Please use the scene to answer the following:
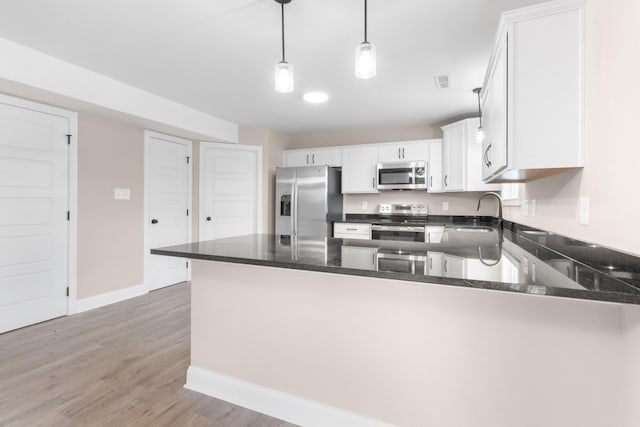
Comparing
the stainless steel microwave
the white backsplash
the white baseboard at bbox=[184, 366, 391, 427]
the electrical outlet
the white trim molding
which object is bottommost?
the white baseboard at bbox=[184, 366, 391, 427]

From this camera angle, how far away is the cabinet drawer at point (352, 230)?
449 centimetres

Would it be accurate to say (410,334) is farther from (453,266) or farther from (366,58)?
(366,58)

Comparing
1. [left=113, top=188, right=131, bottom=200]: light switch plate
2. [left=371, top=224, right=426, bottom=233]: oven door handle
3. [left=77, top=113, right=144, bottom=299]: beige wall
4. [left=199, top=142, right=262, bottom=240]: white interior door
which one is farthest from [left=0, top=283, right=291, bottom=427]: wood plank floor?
[left=371, top=224, right=426, bottom=233]: oven door handle

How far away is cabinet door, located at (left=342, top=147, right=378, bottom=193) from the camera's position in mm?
4738

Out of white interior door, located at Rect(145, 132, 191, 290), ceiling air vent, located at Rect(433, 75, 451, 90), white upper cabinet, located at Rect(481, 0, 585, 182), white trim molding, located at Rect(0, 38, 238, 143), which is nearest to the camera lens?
white upper cabinet, located at Rect(481, 0, 585, 182)

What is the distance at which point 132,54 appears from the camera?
260cm

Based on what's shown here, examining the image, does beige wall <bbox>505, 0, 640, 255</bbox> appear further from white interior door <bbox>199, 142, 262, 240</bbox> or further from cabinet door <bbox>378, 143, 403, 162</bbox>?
white interior door <bbox>199, 142, 262, 240</bbox>

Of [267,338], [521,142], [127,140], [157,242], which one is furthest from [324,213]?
[521,142]

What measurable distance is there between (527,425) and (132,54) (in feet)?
11.3

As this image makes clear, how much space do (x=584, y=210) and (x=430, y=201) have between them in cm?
332

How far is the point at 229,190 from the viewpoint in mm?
4809

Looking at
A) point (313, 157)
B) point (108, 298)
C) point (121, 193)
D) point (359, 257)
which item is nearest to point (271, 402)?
point (359, 257)

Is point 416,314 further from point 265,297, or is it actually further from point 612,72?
point 612,72

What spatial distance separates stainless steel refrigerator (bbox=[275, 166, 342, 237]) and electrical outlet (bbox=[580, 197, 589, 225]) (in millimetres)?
3365
